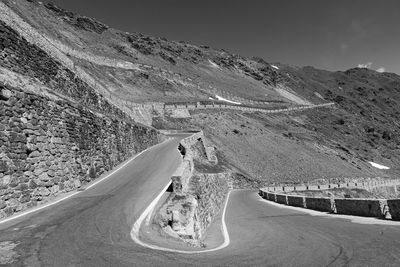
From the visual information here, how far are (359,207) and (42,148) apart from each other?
13.3 m

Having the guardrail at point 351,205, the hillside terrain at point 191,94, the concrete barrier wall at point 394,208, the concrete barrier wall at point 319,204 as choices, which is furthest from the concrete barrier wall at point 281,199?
the hillside terrain at point 191,94

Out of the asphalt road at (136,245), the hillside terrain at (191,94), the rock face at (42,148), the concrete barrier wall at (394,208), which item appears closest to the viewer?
the asphalt road at (136,245)

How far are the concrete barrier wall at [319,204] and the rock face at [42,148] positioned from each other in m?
12.4

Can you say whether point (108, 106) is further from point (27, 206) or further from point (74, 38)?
point (74, 38)

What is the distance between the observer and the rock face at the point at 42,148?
11055 millimetres

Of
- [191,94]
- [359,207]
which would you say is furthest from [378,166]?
[359,207]

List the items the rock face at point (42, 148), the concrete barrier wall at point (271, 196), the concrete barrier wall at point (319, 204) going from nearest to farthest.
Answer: the rock face at point (42, 148)
the concrete barrier wall at point (319, 204)
the concrete barrier wall at point (271, 196)

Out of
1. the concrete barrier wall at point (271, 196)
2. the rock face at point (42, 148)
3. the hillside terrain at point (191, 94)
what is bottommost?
the concrete barrier wall at point (271, 196)

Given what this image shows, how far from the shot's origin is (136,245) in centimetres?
760

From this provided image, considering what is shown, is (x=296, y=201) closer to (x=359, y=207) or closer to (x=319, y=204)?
(x=319, y=204)

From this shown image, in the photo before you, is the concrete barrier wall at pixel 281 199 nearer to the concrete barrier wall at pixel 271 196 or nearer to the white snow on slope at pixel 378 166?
the concrete barrier wall at pixel 271 196

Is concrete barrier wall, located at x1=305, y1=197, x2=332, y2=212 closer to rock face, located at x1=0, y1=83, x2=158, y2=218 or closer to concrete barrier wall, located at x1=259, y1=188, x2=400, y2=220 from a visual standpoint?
concrete barrier wall, located at x1=259, y1=188, x2=400, y2=220

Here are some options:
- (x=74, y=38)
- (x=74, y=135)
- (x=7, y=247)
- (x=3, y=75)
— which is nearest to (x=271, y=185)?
(x=74, y=135)

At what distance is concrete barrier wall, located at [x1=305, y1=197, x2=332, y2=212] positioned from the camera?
56.7 feet
